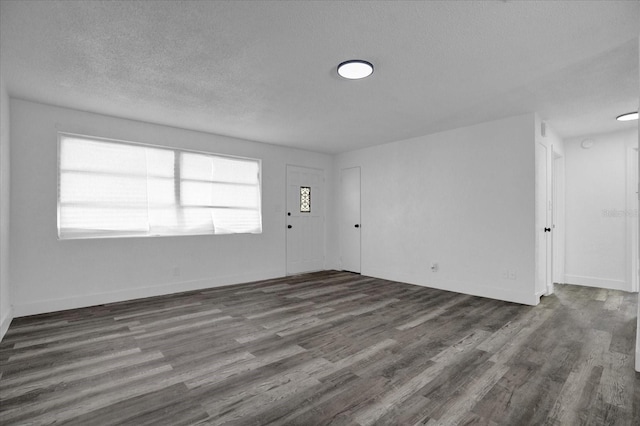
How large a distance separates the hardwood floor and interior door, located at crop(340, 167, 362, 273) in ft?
8.55

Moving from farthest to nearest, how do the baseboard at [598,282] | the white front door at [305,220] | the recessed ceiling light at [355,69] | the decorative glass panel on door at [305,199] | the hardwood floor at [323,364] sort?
the decorative glass panel on door at [305,199], the white front door at [305,220], the baseboard at [598,282], the recessed ceiling light at [355,69], the hardwood floor at [323,364]

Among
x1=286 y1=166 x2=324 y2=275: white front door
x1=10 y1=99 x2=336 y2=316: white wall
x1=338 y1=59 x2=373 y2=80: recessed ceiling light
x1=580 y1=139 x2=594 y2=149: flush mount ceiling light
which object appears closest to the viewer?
x1=338 y1=59 x2=373 y2=80: recessed ceiling light

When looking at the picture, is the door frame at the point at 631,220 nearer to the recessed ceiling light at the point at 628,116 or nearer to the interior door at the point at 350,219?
the recessed ceiling light at the point at 628,116

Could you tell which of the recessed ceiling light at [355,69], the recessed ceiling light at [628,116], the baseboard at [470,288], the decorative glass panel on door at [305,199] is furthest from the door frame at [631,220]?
the decorative glass panel on door at [305,199]

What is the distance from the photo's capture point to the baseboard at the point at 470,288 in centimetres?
446

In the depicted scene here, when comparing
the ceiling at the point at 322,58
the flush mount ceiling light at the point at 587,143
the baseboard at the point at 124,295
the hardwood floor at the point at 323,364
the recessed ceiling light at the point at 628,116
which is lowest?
the hardwood floor at the point at 323,364

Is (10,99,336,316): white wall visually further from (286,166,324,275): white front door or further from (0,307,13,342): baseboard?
(286,166,324,275): white front door

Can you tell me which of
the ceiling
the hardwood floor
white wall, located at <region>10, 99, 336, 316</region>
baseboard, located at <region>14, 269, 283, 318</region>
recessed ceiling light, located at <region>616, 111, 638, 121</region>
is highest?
the ceiling

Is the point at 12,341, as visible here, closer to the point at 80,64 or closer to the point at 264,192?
the point at 80,64

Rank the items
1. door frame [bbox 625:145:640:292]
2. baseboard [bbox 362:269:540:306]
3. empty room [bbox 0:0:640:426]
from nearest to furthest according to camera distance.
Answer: empty room [bbox 0:0:640:426] → baseboard [bbox 362:269:540:306] → door frame [bbox 625:145:640:292]

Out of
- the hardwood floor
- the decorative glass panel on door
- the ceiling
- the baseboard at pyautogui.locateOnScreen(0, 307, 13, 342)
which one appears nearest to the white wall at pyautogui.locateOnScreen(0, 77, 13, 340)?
the baseboard at pyautogui.locateOnScreen(0, 307, 13, 342)

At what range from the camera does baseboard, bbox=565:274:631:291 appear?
5264mm

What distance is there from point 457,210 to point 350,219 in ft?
8.19

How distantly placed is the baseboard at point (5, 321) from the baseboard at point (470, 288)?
5.56m
